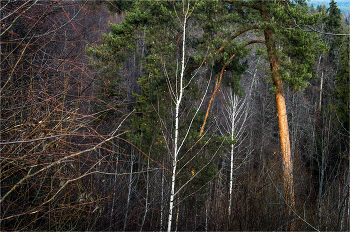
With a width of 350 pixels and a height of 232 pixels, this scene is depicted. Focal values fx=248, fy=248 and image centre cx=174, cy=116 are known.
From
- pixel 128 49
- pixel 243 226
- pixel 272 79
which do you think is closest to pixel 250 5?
pixel 272 79

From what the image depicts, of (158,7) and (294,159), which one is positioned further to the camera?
(158,7)

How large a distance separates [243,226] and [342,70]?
1702cm

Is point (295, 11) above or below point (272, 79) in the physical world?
above

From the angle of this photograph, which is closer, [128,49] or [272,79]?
[272,79]

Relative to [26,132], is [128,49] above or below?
above

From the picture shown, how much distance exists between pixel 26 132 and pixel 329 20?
26.2 metres

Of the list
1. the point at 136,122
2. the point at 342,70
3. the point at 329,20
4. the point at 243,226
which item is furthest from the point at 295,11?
the point at 329,20

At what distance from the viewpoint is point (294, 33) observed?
23.7ft

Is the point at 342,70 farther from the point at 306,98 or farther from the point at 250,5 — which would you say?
the point at 250,5

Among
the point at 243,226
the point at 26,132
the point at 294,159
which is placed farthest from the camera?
the point at 243,226

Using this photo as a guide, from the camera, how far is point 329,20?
72.0 feet

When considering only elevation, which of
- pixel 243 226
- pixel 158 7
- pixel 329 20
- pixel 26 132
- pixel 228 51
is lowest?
pixel 243 226

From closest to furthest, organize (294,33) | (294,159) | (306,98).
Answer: (294,159)
(294,33)
(306,98)

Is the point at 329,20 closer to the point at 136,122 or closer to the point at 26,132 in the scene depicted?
the point at 136,122
